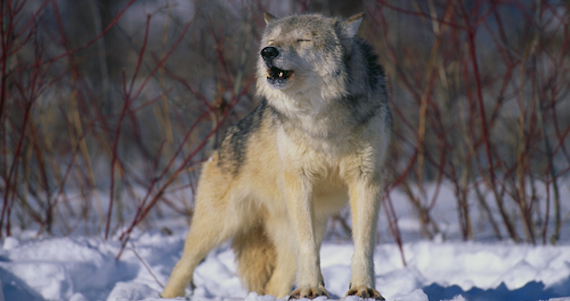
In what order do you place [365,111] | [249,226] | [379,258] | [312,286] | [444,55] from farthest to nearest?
[444,55], [379,258], [249,226], [365,111], [312,286]

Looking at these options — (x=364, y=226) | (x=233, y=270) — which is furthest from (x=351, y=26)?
(x=233, y=270)

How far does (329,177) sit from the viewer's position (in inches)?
103

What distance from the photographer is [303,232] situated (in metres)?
2.45

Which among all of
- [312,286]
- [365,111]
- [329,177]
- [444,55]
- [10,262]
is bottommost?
[10,262]

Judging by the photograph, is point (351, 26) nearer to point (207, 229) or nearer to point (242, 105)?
point (207, 229)

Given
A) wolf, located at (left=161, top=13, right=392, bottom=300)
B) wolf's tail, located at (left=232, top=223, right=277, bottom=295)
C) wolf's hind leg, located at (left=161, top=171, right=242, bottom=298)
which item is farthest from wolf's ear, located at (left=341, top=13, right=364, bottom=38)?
wolf's tail, located at (left=232, top=223, right=277, bottom=295)

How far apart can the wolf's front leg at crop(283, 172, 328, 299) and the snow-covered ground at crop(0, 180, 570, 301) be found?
1.73 feet

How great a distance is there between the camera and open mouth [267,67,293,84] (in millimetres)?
2273

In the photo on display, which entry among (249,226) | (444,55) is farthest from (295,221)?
(444,55)

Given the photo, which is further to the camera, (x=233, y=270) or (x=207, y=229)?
(x=233, y=270)

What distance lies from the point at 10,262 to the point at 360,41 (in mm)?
2823

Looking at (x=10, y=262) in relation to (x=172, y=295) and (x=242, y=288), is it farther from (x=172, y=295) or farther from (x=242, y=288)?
(x=242, y=288)

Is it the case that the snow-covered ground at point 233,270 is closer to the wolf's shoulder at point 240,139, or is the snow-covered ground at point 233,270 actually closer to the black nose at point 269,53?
the wolf's shoulder at point 240,139

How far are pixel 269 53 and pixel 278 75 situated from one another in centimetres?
14
